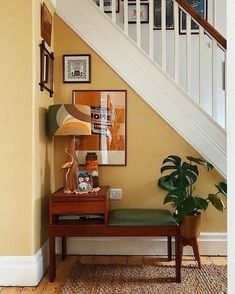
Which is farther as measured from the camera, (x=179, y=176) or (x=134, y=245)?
(x=134, y=245)

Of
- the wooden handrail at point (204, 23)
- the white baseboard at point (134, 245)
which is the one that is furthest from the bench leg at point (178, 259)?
the wooden handrail at point (204, 23)

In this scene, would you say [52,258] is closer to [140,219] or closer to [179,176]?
[140,219]

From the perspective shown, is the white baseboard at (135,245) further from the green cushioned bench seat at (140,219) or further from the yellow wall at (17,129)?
the yellow wall at (17,129)

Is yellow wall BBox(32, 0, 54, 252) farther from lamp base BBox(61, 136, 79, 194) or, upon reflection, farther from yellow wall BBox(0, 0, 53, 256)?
lamp base BBox(61, 136, 79, 194)

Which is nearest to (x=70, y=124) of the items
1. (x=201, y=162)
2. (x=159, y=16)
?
(x=201, y=162)

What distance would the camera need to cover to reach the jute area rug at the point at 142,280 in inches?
88.8

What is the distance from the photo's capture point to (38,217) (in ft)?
8.23

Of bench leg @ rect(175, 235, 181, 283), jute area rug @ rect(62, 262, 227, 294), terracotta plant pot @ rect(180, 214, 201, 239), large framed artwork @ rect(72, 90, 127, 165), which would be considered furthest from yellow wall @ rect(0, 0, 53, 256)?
terracotta plant pot @ rect(180, 214, 201, 239)

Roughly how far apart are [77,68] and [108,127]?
24.9 inches

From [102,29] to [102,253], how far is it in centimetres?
210

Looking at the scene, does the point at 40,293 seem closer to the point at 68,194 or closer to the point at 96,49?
the point at 68,194

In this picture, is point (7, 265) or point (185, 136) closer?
point (7, 265)

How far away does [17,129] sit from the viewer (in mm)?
2398
